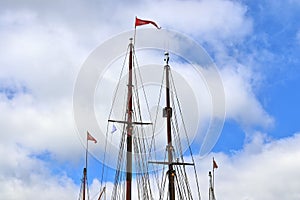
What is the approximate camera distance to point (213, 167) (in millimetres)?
100938

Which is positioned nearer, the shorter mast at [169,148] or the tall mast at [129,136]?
the tall mast at [129,136]

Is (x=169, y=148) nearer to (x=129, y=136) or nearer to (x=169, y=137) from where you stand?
(x=169, y=137)

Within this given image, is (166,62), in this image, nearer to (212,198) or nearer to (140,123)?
(140,123)

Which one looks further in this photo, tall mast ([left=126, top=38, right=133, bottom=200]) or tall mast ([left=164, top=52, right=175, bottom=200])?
tall mast ([left=164, top=52, right=175, bottom=200])

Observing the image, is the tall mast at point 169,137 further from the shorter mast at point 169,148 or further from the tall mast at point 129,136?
the tall mast at point 129,136

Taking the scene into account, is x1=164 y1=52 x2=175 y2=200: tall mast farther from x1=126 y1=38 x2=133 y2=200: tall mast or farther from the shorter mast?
x1=126 y1=38 x2=133 y2=200: tall mast

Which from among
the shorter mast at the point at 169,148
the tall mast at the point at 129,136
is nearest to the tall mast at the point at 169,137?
the shorter mast at the point at 169,148

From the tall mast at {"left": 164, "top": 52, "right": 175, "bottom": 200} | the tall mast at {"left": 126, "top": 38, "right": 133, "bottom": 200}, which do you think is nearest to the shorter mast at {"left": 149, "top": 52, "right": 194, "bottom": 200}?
the tall mast at {"left": 164, "top": 52, "right": 175, "bottom": 200}

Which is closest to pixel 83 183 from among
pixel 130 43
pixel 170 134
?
pixel 170 134

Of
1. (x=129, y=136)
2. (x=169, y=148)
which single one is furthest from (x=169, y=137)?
(x=129, y=136)

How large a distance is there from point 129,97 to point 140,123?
416 centimetres

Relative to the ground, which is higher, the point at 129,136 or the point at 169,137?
the point at 169,137

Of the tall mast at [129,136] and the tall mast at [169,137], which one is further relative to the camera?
the tall mast at [169,137]

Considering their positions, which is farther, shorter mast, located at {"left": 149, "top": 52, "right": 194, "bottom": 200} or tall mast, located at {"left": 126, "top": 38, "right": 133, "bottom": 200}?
shorter mast, located at {"left": 149, "top": 52, "right": 194, "bottom": 200}
